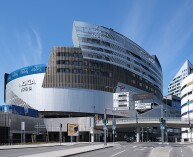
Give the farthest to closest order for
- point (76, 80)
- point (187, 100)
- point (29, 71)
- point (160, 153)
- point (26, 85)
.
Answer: point (29, 71), point (26, 85), point (76, 80), point (187, 100), point (160, 153)

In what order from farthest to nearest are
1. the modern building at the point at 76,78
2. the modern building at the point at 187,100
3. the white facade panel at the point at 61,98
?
the modern building at the point at 76,78 < the white facade panel at the point at 61,98 < the modern building at the point at 187,100

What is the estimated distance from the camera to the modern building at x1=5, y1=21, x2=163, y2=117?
166000 millimetres

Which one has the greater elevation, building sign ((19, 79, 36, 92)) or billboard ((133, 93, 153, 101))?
building sign ((19, 79, 36, 92))

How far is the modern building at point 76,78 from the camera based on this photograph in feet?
545

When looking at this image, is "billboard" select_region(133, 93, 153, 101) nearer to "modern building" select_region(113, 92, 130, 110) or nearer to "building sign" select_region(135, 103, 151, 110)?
"modern building" select_region(113, 92, 130, 110)

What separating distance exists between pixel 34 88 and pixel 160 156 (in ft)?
449

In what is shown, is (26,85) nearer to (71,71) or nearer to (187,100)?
(71,71)

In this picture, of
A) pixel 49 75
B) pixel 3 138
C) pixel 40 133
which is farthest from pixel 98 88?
pixel 3 138

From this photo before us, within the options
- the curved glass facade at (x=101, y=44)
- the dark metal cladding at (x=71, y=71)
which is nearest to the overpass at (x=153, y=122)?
the dark metal cladding at (x=71, y=71)

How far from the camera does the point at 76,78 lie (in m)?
168

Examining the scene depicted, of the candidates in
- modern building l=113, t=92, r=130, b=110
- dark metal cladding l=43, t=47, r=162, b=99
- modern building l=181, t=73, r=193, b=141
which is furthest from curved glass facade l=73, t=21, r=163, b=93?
modern building l=181, t=73, r=193, b=141

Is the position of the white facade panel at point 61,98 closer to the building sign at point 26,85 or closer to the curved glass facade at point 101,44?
the building sign at point 26,85

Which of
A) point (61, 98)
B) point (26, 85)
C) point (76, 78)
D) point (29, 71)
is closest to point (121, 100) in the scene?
point (76, 78)

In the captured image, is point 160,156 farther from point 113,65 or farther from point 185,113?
point 113,65
